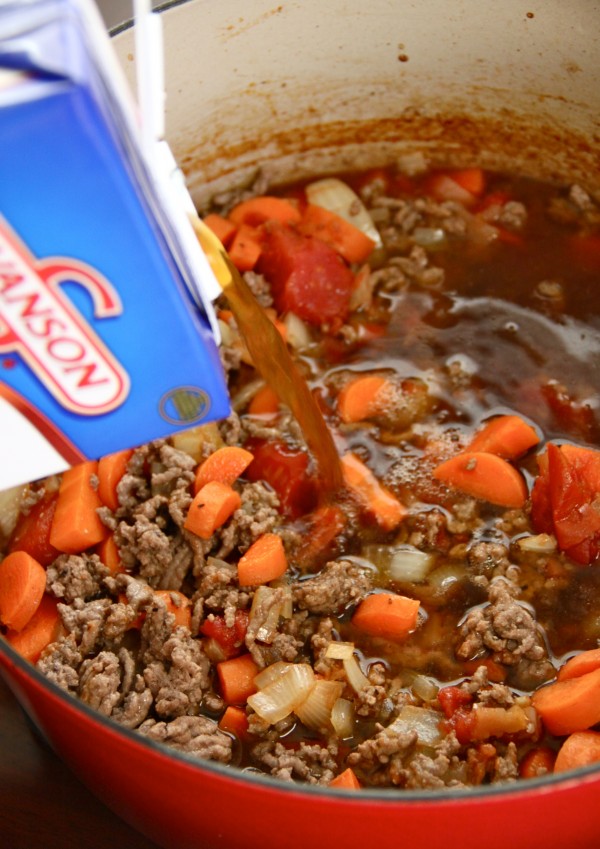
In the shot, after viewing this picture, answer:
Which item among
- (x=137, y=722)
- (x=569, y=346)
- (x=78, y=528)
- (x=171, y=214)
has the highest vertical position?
(x=171, y=214)

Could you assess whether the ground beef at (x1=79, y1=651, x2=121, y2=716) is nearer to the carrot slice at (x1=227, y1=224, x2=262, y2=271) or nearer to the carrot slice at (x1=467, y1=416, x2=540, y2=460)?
the carrot slice at (x1=467, y1=416, x2=540, y2=460)

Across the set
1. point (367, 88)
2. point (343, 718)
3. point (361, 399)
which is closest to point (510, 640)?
point (343, 718)

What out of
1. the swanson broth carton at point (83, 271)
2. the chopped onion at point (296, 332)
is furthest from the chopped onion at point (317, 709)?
the chopped onion at point (296, 332)

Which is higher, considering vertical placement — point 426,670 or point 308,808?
point 308,808

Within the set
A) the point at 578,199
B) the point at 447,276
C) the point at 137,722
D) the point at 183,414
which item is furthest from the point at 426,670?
the point at 578,199

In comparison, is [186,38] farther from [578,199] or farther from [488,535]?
[488,535]

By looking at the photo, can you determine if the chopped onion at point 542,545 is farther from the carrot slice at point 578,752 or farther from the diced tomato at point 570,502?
the carrot slice at point 578,752
